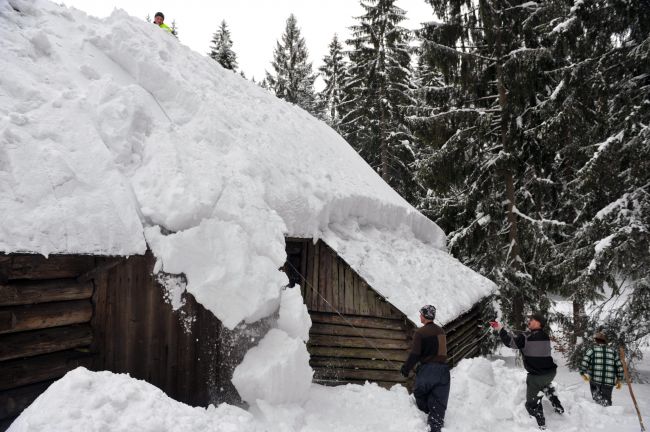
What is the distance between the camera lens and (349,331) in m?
7.47

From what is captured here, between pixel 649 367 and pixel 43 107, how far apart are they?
16.7 m

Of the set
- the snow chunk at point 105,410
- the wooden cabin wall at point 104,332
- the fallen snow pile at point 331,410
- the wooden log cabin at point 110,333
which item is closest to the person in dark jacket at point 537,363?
the fallen snow pile at point 331,410

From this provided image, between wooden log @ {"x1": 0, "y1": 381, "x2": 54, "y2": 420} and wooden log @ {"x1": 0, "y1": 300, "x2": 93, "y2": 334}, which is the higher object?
wooden log @ {"x1": 0, "y1": 300, "x2": 93, "y2": 334}

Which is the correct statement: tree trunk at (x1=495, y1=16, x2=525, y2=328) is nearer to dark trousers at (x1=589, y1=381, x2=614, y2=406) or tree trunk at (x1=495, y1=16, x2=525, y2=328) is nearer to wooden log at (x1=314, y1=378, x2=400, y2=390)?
dark trousers at (x1=589, y1=381, x2=614, y2=406)

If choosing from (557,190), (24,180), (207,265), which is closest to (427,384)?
(207,265)

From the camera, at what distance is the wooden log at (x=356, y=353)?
7.37 metres

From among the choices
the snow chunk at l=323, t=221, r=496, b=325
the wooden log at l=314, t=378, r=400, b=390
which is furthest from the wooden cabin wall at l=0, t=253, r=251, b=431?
the snow chunk at l=323, t=221, r=496, b=325

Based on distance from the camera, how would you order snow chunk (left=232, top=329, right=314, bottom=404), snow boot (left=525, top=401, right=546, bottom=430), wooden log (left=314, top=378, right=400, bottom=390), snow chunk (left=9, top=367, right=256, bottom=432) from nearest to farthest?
snow chunk (left=9, top=367, right=256, bottom=432) < snow chunk (left=232, top=329, right=314, bottom=404) < snow boot (left=525, top=401, right=546, bottom=430) < wooden log (left=314, top=378, right=400, bottom=390)

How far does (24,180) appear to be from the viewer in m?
4.30

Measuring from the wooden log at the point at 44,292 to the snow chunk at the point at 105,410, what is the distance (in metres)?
1.08

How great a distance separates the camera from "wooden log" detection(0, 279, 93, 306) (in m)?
4.00

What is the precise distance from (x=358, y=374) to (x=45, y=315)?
5084 mm

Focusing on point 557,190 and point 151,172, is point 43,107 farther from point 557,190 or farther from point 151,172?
point 557,190

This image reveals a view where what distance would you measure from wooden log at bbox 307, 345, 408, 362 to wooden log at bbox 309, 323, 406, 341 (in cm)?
26
